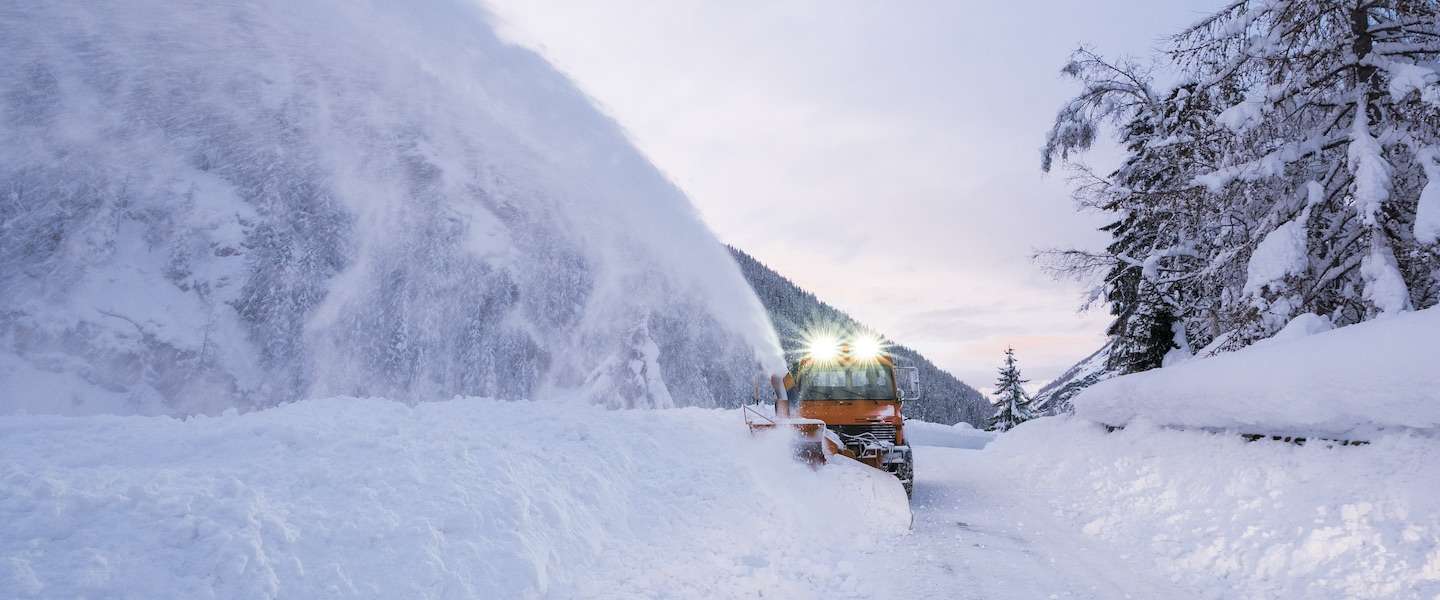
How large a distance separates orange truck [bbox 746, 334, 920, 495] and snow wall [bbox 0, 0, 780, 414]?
6.98 metres

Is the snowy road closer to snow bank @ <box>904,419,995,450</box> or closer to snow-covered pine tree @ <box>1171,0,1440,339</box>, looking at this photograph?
snow-covered pine tree @ <box>1171,0,1440,339</box>

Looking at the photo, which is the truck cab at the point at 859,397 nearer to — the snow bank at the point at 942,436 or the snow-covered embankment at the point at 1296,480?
the snow-covered embankment at the point at 1296,480

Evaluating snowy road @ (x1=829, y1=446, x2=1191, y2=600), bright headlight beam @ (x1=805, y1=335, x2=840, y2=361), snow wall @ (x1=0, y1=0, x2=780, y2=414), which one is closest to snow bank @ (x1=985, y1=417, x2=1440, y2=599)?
snowy road @ (x1=829, y1=446, x2=1191, y2=600)

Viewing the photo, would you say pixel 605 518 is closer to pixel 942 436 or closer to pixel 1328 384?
pixel 1328 384

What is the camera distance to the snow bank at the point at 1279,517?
4844mm

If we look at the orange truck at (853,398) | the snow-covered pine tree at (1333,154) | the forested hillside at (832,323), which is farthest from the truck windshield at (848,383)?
the forested hillside at (832,323)

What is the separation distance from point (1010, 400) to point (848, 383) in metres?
34.8

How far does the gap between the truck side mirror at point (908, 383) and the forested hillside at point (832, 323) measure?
59421mm

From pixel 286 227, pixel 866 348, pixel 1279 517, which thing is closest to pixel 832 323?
pixel 286 227

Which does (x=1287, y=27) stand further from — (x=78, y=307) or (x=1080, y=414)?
(x=78, y=307)

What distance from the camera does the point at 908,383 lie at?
31.9ft

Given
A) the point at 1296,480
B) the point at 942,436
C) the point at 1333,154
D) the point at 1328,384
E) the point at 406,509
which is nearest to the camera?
the point at 406,509

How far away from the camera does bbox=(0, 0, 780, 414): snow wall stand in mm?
20375

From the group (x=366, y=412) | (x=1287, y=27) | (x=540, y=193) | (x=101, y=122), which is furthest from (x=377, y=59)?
(x=1287, y=27)
